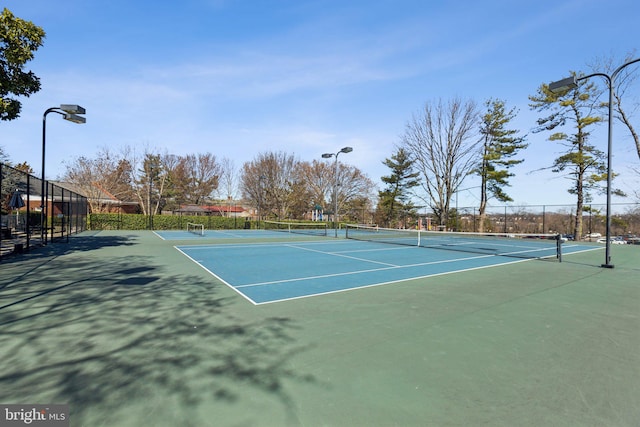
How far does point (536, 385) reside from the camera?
301cm

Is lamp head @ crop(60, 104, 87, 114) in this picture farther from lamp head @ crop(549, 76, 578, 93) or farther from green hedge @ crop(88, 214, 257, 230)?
green hedge @ crop(88, 214, 257, 230)

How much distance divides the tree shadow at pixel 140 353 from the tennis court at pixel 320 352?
0.02 m

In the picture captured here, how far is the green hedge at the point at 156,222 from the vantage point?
30.3 metres

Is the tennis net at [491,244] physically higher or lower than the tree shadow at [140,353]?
lower

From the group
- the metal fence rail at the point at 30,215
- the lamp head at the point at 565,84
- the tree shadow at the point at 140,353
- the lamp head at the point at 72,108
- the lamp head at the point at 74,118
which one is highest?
the lamp head at the point at 565,84

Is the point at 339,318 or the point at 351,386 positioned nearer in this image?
the point at 351,386

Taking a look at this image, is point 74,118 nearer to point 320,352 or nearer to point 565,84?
point 320,352

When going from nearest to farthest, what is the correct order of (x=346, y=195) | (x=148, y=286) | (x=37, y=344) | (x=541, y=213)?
(x=37, y=344), (x=148, y=286), (x=541, y=213), (x=346, y=195)

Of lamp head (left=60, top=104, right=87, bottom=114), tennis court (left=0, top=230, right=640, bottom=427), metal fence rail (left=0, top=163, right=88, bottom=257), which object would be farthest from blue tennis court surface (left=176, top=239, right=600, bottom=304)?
lamp head (left=60, top=104, right=87, bottom=114)

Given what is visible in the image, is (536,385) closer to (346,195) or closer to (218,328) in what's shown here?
(218,328)

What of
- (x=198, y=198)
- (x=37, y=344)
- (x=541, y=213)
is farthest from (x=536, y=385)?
(x=198, y=198)

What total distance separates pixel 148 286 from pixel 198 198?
53.8m

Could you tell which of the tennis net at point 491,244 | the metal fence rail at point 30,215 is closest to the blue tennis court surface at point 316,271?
the tennis net at point 491,244

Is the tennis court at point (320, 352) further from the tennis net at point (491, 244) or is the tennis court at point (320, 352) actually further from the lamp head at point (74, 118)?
the lamp head at point (74, 118)
